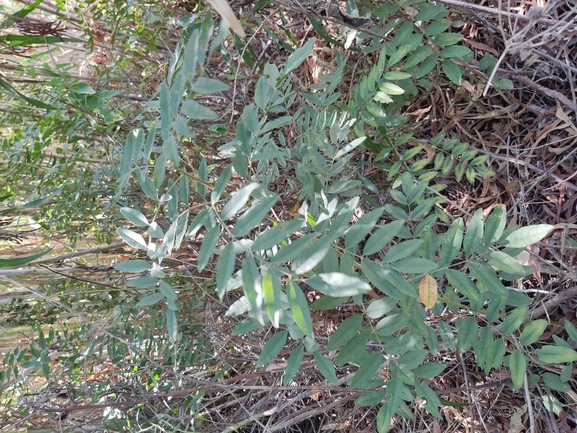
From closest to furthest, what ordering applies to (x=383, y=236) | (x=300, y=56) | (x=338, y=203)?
(x=383, y=236) → (x=300, y=56) → (x=338, y=203)

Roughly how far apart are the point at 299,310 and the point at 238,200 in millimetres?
152

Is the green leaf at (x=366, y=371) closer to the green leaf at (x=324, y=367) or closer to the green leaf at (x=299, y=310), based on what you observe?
the green leaf at (x=324, y=367)

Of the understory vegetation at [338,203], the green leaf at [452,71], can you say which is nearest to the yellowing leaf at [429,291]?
the understory vegetation at [338,203]

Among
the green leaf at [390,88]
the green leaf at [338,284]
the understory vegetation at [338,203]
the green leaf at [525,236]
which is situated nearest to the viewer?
the green leaf at [338,284]

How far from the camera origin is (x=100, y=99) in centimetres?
114

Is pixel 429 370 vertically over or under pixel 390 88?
under

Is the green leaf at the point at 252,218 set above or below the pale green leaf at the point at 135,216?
above

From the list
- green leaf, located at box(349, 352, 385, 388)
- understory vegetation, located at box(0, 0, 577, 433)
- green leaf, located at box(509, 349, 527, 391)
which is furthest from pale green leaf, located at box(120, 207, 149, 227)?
green leaf, located at box(509, 349, 527, 391)

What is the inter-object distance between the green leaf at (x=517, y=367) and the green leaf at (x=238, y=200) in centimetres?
53

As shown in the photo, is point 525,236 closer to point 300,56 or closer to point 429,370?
point 429,370

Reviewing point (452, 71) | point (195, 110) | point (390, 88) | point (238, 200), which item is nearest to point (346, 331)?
point (238, 200)

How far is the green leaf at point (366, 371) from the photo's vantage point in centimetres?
73

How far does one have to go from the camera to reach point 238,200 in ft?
1.90

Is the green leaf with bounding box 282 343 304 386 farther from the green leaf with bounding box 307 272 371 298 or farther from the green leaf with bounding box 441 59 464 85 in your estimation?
the green leaf with bounding box 441 59 464 85
